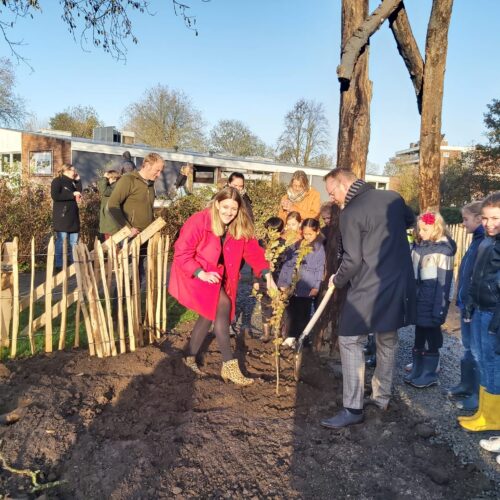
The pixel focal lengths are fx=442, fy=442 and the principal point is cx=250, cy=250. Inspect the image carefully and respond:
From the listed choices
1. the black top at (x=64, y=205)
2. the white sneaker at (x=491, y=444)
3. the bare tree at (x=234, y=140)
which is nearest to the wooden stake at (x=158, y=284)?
the white sneaker at (x=491, y=444)

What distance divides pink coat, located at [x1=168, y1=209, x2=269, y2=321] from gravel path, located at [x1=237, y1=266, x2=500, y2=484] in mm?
1738

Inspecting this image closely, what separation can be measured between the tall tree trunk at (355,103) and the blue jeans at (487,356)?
6.04 feet

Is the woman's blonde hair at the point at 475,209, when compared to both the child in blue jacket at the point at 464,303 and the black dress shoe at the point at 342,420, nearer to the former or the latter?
the child in blue jacket at the point at 464,303

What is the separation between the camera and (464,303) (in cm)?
375

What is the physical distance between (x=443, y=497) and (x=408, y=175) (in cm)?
2976

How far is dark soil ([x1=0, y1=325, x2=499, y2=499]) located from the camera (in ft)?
8.41

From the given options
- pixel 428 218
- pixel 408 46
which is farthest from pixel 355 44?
pixel 428 218

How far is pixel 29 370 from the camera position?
392cm

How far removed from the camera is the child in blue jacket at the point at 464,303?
12.2ft

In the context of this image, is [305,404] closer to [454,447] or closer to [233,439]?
[233,439]

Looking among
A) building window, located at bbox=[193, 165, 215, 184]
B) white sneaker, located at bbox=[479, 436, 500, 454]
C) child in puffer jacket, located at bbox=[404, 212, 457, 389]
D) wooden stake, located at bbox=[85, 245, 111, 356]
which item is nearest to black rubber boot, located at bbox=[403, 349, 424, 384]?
child in puffer jacket, located at bbox=[404, 212, 457, 389]

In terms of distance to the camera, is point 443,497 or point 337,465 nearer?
point 443,497

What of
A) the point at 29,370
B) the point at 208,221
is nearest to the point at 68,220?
the point at 29,370

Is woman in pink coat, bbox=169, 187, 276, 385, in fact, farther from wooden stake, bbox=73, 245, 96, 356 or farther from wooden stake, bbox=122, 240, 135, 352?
wooden stake, bbox=73, 245, 96, 356
